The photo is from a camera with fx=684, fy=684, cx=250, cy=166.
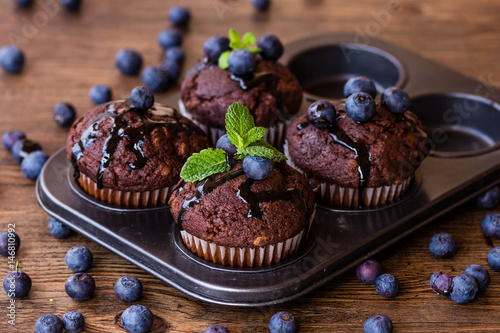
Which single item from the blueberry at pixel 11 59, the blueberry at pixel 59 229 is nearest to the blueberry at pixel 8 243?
the blueberry at pixel 59 229

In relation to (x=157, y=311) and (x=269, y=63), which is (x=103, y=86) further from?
(x=157, y=311)

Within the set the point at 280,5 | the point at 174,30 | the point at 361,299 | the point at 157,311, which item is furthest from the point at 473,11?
the point at 157,311

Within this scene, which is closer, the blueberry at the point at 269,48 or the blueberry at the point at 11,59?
the blueberry at the point at 269,48

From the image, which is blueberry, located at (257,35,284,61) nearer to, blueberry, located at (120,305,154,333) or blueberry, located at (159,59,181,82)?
blueberry, located at (159,59,181,82)

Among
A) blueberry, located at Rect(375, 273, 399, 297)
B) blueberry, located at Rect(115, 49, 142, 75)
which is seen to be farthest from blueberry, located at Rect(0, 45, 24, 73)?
blueberry, located at Rect(375, 273, 399, 297)

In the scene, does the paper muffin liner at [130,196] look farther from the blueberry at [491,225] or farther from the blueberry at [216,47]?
the blueberry at [491,225]

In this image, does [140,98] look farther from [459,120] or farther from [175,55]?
[459,120]

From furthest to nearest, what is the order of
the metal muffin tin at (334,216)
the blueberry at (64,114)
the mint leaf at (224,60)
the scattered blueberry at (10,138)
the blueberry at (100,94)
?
the blueberry at (100,94)
the blueberry at (64,114)
the scattered blueberry at (10,138)
the mint leaf at (224,60)
the metal muffin tin at (334,216)
